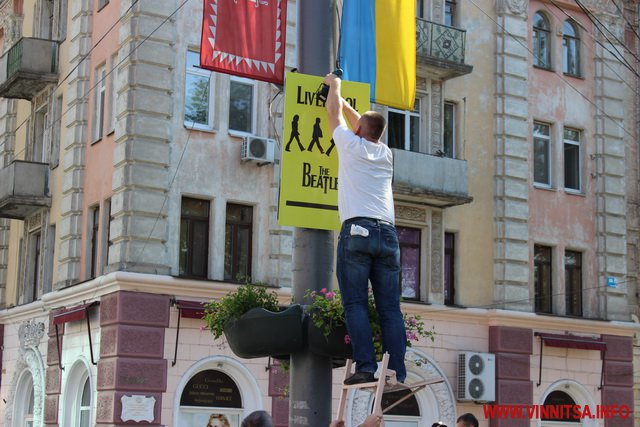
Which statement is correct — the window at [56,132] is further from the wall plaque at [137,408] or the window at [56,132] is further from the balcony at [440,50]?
the balcony at [440,50]

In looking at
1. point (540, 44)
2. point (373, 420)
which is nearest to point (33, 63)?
point (540, 44)

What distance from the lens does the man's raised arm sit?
8281 millimetres

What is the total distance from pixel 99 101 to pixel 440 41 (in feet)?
27.5

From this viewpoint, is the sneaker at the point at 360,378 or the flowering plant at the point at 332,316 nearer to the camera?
the sneaker at the point at 360,378

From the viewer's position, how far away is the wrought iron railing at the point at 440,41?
29297 millimetres

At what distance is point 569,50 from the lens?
109 feet

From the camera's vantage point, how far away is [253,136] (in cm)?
2714

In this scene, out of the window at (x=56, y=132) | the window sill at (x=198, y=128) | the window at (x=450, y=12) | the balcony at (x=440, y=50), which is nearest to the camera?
the window sill at (x=198, y=128)

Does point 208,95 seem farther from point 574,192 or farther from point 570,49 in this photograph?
point 570,49

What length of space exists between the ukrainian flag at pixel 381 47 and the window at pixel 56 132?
2184cm

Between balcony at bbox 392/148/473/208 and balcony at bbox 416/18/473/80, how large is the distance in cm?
215

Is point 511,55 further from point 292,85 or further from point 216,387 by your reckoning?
point 292,85

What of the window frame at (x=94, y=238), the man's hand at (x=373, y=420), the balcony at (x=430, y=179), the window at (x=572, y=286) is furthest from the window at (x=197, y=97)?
the man's hand at (x=373, y=420)

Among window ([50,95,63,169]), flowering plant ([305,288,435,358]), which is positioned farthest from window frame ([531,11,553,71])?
flowering plant ([305,288,435,358])
